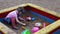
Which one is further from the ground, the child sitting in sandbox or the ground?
the ground

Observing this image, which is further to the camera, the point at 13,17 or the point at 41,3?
the point at 41,3

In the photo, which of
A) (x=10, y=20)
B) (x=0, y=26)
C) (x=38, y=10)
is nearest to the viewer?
(x=0, y=26)

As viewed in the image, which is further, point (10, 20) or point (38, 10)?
point (38, 10)

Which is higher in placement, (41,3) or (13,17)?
(41,3)

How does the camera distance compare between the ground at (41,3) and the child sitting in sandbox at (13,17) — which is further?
the ground at (41,3)

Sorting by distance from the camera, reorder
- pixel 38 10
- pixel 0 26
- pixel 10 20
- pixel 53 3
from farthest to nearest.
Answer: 1. pixel 53 3
2. pixel 38 10
3. pixel 10 20
4. pixel 0 26

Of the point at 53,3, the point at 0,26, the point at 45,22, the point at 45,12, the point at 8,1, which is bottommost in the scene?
the point at 0,26

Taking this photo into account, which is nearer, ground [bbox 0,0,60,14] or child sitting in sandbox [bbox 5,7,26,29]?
child sitting in sandbox [bbox 5,7,26,29]

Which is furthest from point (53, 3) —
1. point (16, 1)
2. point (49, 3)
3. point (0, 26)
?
point (0, 26)

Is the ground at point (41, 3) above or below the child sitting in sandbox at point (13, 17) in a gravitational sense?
above

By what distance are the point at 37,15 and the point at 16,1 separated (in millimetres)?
1727

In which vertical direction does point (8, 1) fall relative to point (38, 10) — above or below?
above

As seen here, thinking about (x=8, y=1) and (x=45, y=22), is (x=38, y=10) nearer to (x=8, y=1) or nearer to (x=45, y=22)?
(x=45, y=22)

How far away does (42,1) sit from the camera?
4.90m
